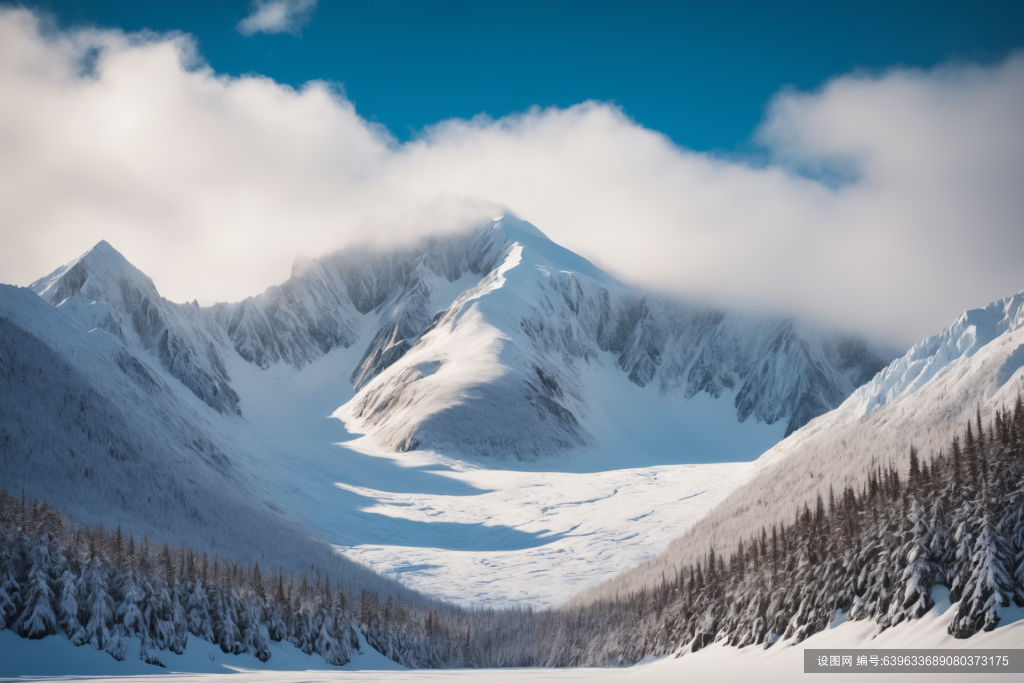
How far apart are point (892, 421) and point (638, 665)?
46.0 metres

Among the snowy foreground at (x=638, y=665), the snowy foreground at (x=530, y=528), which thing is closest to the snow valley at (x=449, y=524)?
the snowy foreground at (x=530, y=528)

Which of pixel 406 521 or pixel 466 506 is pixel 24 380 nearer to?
pixel 406 521

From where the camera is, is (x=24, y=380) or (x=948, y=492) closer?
(x=948, y=492)

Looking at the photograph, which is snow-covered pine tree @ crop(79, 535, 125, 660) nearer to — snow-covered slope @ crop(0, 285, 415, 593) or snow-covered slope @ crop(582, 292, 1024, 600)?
snow-covered slope @ crop(0, 285, 415, 593)

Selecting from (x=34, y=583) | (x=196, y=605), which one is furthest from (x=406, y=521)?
(x=34, y=583)

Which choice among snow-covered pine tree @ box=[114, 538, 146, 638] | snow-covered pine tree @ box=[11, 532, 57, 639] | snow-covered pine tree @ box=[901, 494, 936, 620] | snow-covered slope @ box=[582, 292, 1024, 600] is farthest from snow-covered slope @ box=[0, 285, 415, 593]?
snow-covered pine tree @ box=[901, 494, 936, 620]

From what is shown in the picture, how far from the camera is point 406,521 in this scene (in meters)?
137

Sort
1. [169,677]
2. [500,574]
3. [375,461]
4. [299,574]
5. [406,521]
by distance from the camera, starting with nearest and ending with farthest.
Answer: [169,677] → [299,574] → [500,574] → [406,521] → [375,461]

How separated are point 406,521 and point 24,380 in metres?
59.6

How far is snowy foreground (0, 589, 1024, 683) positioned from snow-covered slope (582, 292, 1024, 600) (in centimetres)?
3249

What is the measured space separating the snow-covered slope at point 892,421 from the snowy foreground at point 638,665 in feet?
107

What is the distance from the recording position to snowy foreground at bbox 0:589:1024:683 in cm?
3555

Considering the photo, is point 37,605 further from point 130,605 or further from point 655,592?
point 655,592

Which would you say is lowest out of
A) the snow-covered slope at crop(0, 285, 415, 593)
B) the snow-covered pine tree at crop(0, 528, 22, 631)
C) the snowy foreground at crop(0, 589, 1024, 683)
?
the snowy foreground at crop(0, 589, 1024, 683)
